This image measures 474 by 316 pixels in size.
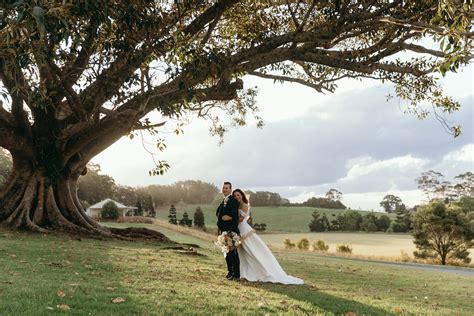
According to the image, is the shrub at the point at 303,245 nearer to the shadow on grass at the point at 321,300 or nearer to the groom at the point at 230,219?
the groom at the point at 230,219

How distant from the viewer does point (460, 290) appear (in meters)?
14.0

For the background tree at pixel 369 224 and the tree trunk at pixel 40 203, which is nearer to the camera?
the tree trunk at pixel 40 203

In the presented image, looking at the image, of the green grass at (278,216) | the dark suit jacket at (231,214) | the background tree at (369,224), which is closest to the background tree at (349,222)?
the background tree at (369,224)

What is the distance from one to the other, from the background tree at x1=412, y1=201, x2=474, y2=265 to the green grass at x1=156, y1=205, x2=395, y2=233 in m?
37.8

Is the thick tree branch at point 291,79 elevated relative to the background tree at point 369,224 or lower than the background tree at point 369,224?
elevated

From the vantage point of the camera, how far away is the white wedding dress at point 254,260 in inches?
443

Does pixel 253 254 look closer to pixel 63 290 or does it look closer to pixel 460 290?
pixel 63 290

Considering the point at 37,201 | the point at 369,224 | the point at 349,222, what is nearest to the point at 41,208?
the point at 37,201

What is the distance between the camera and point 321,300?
912 centimetres

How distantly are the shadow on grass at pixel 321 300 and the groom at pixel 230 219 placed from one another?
1.91ft

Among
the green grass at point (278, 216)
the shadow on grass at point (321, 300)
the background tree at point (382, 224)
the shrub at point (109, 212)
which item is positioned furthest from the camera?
the green grass at point (278, 216)

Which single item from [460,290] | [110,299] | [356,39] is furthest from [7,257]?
[356,39]

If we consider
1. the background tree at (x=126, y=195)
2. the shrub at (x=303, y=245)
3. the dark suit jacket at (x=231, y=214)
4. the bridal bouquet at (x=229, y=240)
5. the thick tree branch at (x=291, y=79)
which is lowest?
the shrub at (x=303, y=245)

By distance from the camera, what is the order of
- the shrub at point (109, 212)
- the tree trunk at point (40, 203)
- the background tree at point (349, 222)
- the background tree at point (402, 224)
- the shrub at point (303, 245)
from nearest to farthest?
the tree trunk at point (40, 203), the shrub at point (303, 245), the shrub at point (109, 212), the background tree at point (402, 224), the background tree at point (349, 222)
